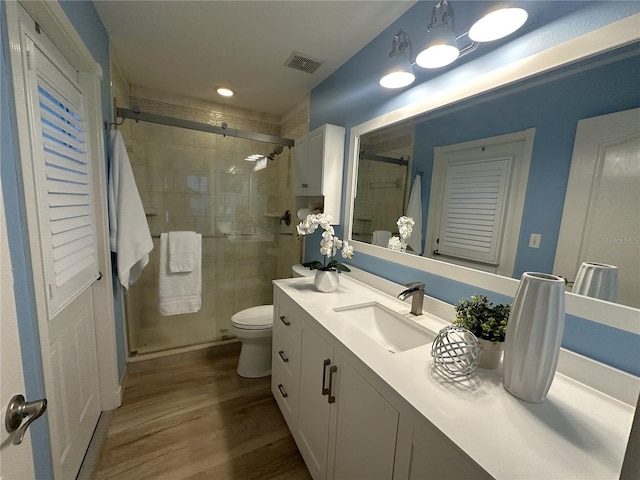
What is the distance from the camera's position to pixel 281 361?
1601mm

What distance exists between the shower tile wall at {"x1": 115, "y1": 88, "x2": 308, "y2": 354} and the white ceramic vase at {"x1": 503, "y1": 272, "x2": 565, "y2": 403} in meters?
2.04

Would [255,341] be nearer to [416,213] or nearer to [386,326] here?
[386,326]

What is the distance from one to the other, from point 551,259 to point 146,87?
3.31 meters

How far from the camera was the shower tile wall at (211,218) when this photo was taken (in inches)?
91.0

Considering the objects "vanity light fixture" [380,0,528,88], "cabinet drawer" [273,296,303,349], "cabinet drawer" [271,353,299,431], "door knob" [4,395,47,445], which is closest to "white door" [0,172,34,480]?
→ "door knob" [4,395,47,445]

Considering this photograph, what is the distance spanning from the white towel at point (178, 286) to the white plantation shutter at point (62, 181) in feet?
2.54

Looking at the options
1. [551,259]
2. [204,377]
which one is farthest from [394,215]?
[204,377]

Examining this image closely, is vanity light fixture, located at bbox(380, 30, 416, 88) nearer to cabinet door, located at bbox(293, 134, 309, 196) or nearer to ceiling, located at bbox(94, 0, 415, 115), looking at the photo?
ceiling, located at bbox(94, 0, 415, 115)

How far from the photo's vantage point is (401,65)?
1.30 m

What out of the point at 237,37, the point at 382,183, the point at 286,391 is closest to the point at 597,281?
the point at 382,183

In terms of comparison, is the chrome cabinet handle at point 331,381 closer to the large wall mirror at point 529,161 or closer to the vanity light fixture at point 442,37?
the large wall mirror at point 529,161

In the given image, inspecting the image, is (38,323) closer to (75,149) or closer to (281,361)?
(75,149)

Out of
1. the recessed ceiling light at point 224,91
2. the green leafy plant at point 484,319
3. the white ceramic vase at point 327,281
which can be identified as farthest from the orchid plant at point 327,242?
the recessed ceiling light at point 224,91

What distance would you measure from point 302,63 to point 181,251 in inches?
70.4
